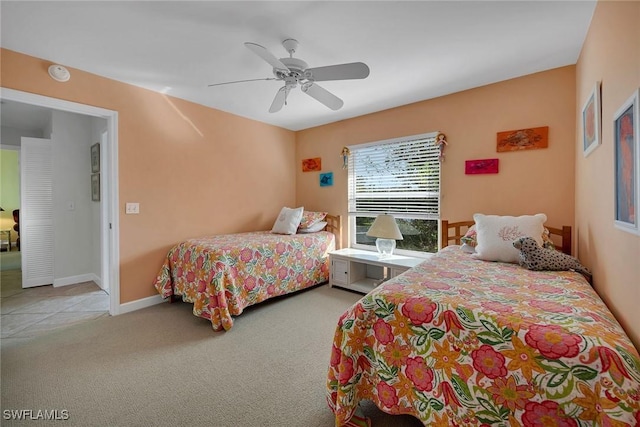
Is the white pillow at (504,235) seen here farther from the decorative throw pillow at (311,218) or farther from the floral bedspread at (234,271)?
the decorative throw pillow at (311,218)

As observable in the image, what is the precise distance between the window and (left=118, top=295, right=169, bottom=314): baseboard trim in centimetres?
262

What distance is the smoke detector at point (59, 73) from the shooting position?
2381 millimetres

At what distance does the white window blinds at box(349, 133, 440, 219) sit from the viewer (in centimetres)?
327

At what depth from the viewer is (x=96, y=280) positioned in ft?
13.0

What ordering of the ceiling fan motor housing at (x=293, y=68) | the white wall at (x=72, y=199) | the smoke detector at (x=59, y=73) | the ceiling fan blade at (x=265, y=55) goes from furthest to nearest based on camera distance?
the white wall at (x=72, y=199) → the smoke detector at (x=59, y=73) → the ceiling fan motor housing at (x=293, y=68) → the ceiling fan blade at (x=265, y=55)

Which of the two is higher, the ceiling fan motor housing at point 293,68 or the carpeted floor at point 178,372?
the ceiling fan motor housing at point 293,68

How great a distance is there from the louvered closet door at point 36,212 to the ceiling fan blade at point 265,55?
3955 millimetres

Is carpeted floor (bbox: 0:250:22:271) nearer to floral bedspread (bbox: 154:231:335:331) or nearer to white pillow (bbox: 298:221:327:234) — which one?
floral bedspread (bbox: 154:231:335:331)

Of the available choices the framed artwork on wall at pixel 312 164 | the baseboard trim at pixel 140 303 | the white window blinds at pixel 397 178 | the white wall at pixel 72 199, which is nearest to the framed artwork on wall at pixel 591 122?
the white window blinds at pixel 397 178

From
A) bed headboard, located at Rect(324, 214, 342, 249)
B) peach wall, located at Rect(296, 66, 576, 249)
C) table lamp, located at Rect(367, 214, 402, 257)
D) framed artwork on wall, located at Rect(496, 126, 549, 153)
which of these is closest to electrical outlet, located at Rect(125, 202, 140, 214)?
bed headboard, located at Rect(324, 214, 342, 249)

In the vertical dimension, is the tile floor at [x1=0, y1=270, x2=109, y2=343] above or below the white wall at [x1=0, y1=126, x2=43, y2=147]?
below

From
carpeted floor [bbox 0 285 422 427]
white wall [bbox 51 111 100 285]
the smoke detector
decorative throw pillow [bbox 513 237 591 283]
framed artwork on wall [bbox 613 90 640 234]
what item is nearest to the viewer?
framed artwork on wall [bbox 613 90 640 234]

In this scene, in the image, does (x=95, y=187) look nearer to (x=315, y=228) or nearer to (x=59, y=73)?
(x=59, y=73)

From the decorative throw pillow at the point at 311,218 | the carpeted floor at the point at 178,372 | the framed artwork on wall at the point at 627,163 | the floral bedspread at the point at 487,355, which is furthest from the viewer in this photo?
the decorative throw pillow at the point at 311,218
